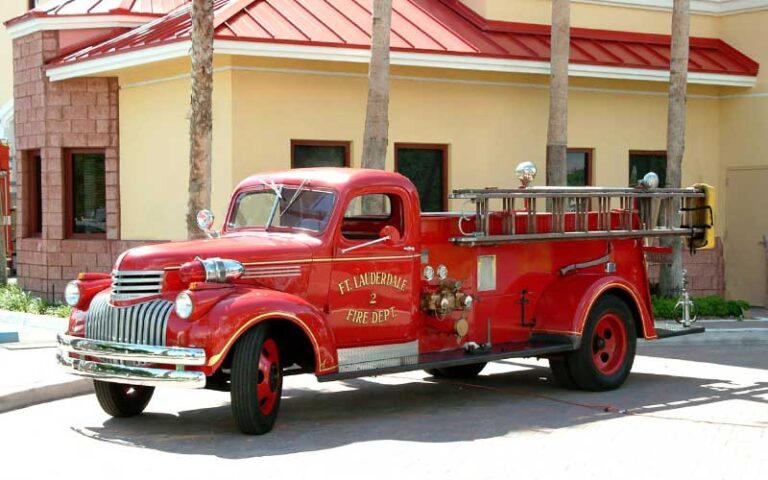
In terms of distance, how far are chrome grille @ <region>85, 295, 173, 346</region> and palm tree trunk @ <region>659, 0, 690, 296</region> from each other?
9869 mm

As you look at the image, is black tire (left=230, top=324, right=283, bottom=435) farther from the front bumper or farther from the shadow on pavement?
the front bumper

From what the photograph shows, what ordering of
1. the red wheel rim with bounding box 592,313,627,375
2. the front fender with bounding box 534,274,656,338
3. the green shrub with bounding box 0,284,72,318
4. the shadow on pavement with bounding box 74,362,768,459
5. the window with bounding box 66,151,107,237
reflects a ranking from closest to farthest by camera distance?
the shadow on pavement with bounding box 74,362,768,459, the front fender with bounding box 534,274,656,338, the red wheel rim with bounding box 592,313,627,375, the green shrub with bounding box 0,284,72,318, the window with bounding box 66,151,107,237

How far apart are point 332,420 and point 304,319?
1104 mm

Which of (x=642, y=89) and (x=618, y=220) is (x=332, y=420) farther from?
(x=642, y=89)

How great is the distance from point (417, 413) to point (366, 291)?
114 centimetres

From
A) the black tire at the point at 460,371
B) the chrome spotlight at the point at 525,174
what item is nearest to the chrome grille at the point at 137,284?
the black tire at the point at 460,371

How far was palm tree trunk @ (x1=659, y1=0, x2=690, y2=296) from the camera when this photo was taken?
1686 cm

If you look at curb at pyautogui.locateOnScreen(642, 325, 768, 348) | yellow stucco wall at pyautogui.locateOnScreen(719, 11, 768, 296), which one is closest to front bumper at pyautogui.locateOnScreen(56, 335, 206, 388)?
curb at pyautogui.locateOnScreen(642, 325, 768, 348)

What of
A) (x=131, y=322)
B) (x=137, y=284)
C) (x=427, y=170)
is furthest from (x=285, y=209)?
(x=427, y=170)

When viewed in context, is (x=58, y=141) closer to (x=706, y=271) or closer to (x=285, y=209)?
(x=285, y=209)

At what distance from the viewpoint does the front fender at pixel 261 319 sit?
8.62 meters

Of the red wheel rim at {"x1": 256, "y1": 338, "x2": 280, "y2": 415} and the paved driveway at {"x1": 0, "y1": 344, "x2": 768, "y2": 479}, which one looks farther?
the red wheel rim at {"x1": 256, "y1": 338, "x2": 280, "y2": 415}

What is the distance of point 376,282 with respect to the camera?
9.98 metres

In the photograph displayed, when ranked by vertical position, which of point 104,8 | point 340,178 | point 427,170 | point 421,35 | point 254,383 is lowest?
point 254,383
